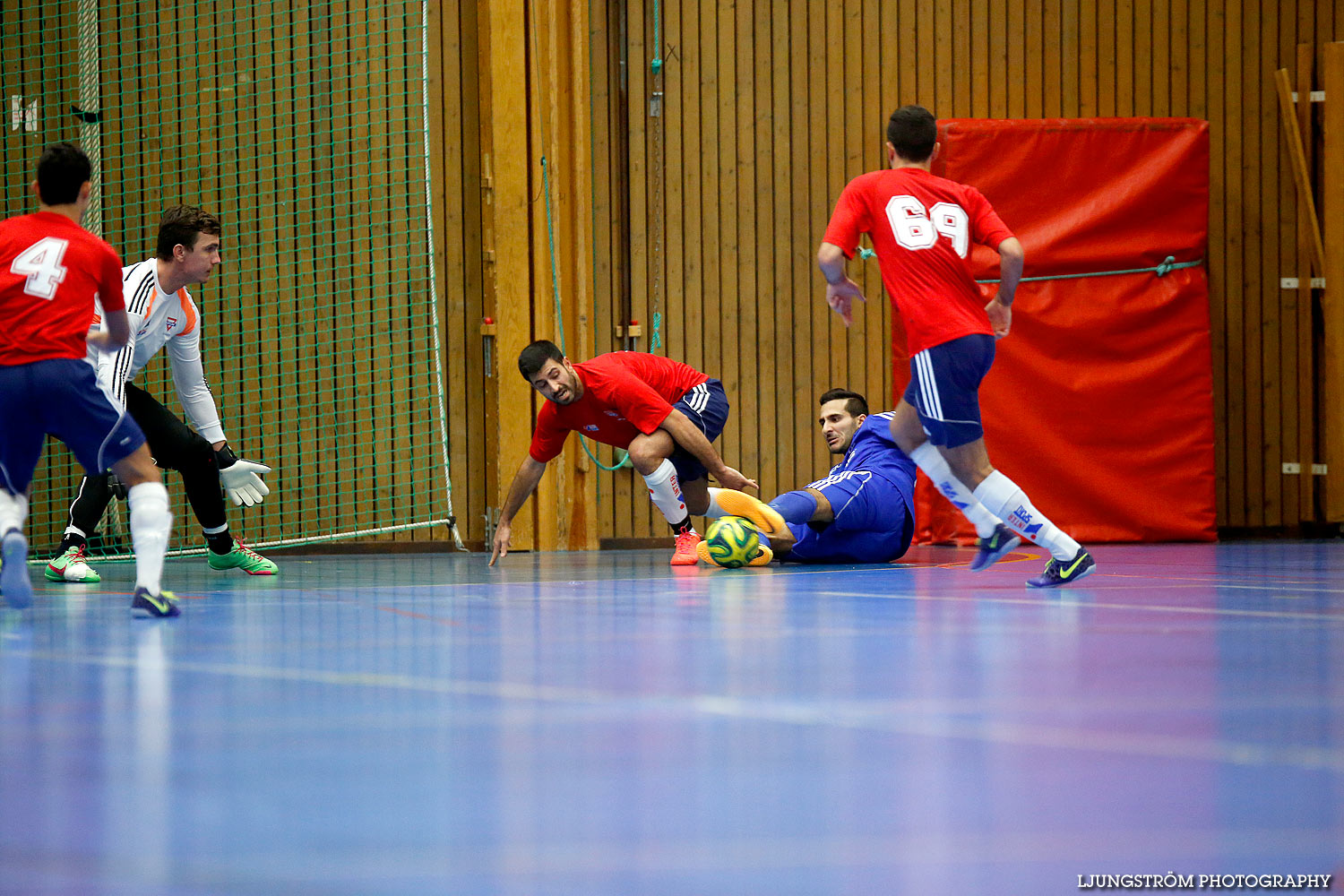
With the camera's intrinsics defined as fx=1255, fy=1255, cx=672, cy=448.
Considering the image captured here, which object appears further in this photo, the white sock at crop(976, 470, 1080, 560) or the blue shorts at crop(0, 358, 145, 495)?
the white sock at crop(976, 470, 1080, 560)

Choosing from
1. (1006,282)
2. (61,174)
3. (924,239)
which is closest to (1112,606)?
(1006,282)

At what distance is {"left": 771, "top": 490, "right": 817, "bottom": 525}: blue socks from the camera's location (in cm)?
591

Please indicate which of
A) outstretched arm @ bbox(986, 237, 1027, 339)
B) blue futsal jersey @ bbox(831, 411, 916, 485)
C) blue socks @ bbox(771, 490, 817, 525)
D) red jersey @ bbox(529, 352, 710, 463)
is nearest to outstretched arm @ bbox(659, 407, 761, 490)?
red jersey @ bbox(529, 352, 710, 463)

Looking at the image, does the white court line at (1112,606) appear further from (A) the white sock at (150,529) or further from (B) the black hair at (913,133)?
(A) the white sock at (150,529)

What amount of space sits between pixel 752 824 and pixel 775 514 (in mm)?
4694

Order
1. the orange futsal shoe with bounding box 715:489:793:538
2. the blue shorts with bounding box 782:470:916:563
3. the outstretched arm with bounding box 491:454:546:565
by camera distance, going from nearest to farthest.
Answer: the orange futsal shoe with bounding box 715:489:793:538 → the blue shorts with bounding box 782:470:916:563 → the outstretched arm with bounding box 491:454:546:565

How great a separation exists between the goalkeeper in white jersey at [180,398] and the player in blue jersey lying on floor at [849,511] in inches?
91.9

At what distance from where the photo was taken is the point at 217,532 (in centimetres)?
608

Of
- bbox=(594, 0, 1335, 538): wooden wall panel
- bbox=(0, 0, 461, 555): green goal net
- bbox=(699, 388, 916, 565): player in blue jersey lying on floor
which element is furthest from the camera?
bbox=(594, 0, 1335, 538): wooden wall panel

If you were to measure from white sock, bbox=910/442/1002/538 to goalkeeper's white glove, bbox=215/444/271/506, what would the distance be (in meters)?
3.12

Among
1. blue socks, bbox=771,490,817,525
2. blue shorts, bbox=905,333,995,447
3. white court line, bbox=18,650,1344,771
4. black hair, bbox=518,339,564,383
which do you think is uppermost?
black hair, bbox=518,339,564,383

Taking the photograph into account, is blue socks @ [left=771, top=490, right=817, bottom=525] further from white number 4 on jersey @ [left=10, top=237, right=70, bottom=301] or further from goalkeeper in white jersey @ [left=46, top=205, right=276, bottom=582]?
white number 4 on jersey @ [left=10, top=237, right=70, bottom=301]

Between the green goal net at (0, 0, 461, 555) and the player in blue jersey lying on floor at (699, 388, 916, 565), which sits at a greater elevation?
the green goal net at (0, 0, 461, 555)

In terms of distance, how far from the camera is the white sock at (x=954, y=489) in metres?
4.42
